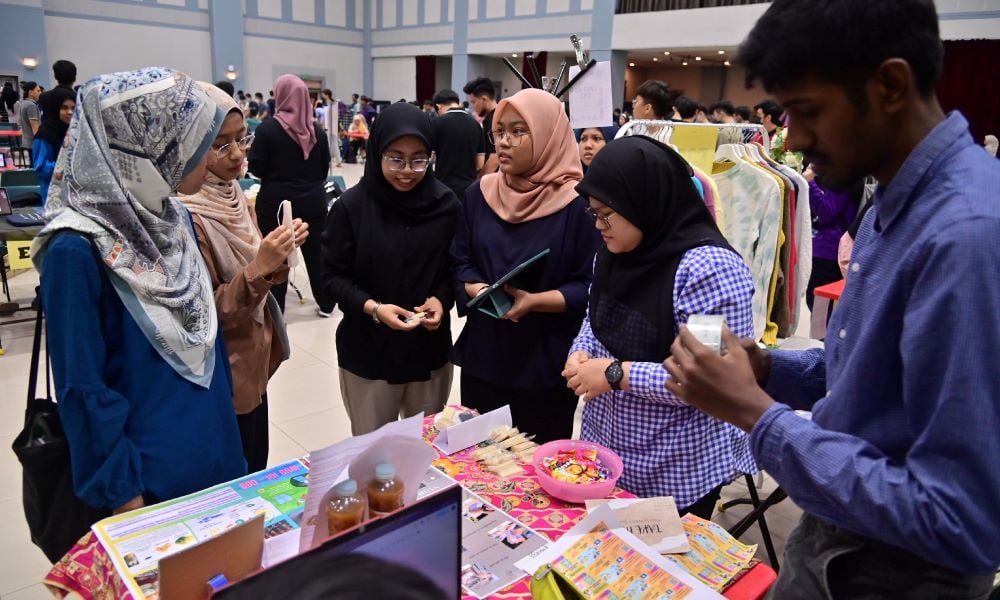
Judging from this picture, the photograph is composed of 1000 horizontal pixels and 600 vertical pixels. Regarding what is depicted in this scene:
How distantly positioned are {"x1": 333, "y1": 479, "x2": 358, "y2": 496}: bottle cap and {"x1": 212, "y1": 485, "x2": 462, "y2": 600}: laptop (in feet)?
0.67

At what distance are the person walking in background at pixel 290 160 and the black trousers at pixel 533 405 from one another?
8.33 ft

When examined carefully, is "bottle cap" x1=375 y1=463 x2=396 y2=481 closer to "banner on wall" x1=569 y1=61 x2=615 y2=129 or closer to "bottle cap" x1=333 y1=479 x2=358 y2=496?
"bottle cap" x1=333 y1=479 x2=358 y2=496

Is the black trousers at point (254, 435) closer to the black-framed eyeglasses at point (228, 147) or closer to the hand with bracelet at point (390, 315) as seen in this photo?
the hand with bracelet at point (390, 315)

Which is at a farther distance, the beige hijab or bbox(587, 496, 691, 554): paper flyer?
the beige hijab

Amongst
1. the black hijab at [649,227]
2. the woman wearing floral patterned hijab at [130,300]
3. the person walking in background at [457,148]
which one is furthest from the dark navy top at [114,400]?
the person walking in background at [457,148]

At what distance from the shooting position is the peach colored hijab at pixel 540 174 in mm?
2156

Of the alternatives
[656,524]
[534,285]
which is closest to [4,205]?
[534,285]

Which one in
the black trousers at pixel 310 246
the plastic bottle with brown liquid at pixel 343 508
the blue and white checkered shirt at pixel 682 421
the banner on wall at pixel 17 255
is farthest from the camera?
the black trousers at pixel 310 246

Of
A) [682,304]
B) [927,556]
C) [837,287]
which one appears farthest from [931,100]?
[837,287]

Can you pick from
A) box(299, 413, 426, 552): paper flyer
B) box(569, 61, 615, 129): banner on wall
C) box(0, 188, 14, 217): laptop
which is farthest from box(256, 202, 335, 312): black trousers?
box(299, 413, 426, 552): paper flyer

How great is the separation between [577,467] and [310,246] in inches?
152

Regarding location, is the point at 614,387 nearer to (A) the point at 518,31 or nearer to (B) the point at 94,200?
(B) the point at 94,200

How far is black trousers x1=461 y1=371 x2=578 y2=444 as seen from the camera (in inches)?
86.7

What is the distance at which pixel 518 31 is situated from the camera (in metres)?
17.4
